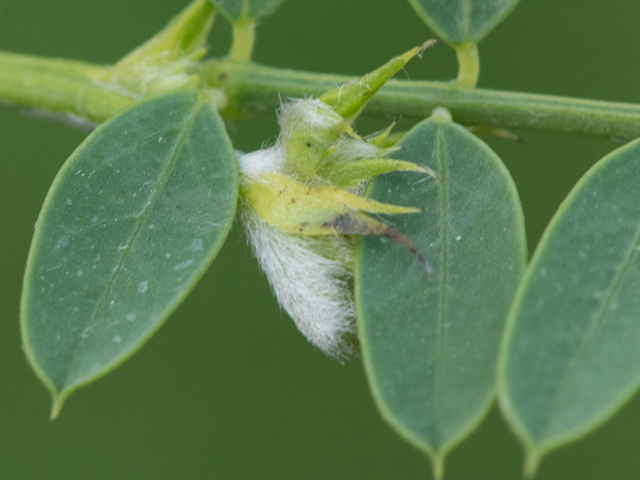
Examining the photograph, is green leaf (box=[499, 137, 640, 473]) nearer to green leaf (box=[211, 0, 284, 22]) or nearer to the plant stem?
the plant stem

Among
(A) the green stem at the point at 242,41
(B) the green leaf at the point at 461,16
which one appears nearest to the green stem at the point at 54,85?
(A) the green stem at the point at 242,41

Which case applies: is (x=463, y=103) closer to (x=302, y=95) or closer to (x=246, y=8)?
(x=302, y=95)

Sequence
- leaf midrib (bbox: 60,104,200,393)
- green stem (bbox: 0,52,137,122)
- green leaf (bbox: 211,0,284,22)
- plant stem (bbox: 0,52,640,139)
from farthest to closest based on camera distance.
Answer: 1. green stem (bbox: 0,52,137,122)
2. green leaf (bbox: 211,0,284,22)
3. plant stem (bbox: 0,52,640,139)
4. leaf midrib (bbox: 60,104,200,393)

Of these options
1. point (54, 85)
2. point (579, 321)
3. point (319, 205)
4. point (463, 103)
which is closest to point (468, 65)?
point (463, 103)

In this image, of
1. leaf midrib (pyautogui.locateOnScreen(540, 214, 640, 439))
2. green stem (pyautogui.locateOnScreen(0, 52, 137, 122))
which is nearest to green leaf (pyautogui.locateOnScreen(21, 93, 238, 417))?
green stem (pyautogui.locateOnScreen(0, 52, 137, 122))

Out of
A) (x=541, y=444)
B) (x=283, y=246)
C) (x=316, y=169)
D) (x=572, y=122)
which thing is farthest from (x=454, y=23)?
(x=541, y=444)

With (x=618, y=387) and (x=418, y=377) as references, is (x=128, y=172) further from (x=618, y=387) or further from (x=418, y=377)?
(x=618, y=387)

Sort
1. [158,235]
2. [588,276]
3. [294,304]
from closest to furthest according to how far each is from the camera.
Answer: [588,276]
[158,235]
[294,304]

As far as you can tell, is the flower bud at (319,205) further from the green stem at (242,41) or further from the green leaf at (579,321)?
the green stem at (242,41)
